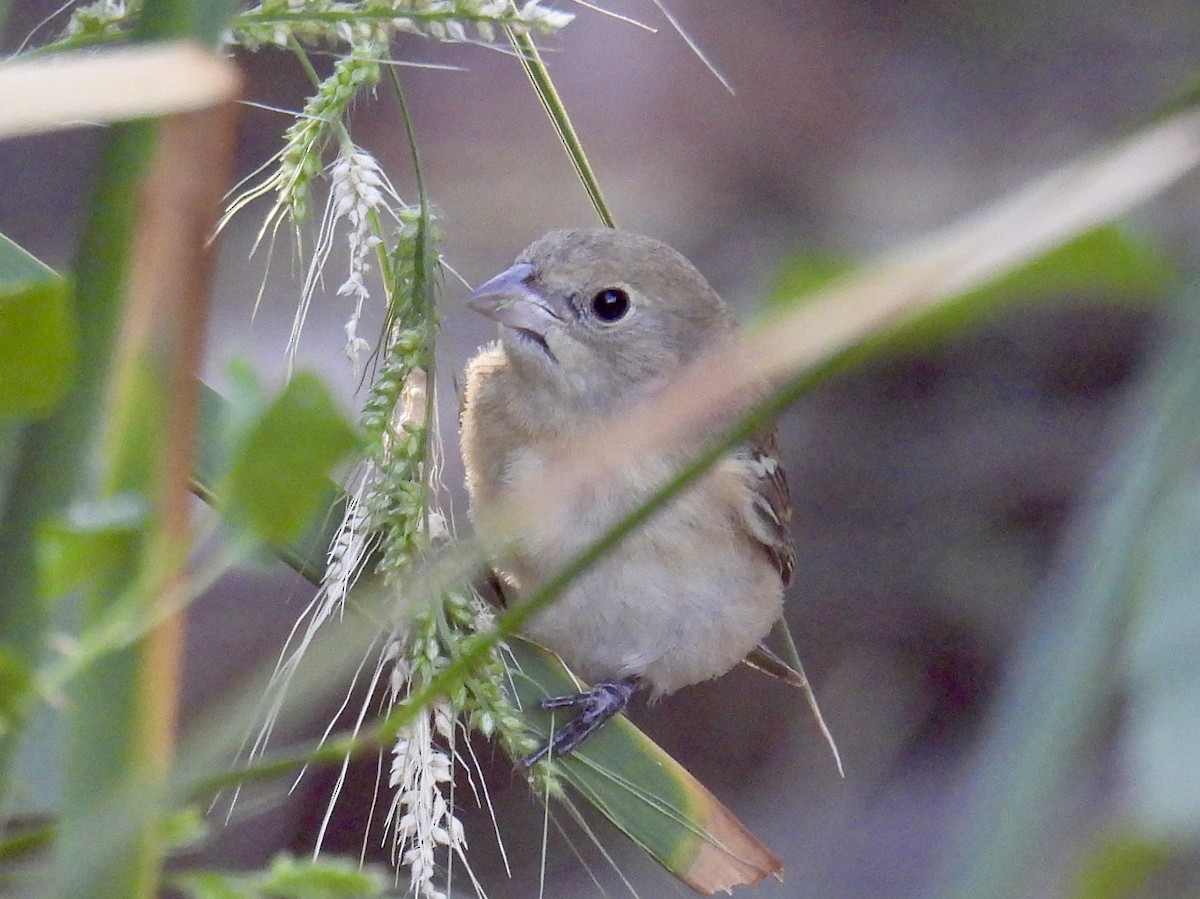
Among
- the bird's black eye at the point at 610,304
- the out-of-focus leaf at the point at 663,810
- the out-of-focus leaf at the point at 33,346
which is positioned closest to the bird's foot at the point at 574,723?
the out-of-focus leaf at the point at 663,810

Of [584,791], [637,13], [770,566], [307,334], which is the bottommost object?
[584,791]

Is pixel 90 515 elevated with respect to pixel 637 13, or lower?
lower

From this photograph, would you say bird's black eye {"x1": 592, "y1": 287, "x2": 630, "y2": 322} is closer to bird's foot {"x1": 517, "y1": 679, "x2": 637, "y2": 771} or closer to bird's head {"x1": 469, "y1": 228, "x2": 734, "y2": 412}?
bird's head {"x1": 469, "y1": 228, "x2": 734, "y2": 412}

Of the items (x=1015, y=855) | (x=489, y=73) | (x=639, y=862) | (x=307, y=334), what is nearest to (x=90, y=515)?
(x=1015, y=855)

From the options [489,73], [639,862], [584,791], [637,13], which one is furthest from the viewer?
[489,73]

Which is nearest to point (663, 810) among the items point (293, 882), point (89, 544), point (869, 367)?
point (293, 882)

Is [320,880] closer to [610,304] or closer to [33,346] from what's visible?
[33,346]

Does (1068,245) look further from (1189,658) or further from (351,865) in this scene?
(351,865)
